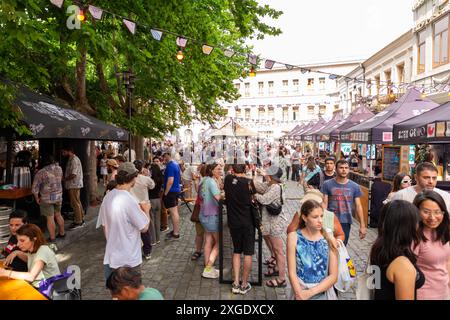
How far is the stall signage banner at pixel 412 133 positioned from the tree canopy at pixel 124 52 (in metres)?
4.27

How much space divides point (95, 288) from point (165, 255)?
5.94 feet

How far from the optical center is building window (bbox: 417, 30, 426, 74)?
18.4m

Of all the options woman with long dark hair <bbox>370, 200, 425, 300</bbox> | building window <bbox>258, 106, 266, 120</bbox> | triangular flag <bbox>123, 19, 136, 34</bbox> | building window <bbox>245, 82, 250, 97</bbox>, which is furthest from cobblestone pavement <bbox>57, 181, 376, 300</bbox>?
building window <bbox>245, 82, 250, 97</bbox>

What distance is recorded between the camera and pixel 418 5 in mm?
18047

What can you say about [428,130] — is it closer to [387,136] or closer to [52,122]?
[387,136]

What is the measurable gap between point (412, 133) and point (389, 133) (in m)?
2.00

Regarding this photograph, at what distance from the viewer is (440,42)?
16328 millimetres

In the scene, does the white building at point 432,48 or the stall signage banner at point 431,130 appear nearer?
the stall signage banner at point 431,130

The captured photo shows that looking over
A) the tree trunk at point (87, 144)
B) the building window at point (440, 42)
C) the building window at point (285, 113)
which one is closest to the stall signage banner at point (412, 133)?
the tree trunk at point (87, 144)

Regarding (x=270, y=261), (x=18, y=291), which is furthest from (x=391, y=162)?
(x=18, y=291)

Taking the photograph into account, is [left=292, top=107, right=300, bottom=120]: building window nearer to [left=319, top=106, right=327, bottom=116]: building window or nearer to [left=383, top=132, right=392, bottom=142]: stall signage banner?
[left=319, top=106, right=327, bottom=116]: building window

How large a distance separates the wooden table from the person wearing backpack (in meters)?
3.13

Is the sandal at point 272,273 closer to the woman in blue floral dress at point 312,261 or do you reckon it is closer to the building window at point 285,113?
the woman in blue floral dress at point 312,261

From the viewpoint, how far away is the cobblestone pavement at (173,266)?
505 centimetres
